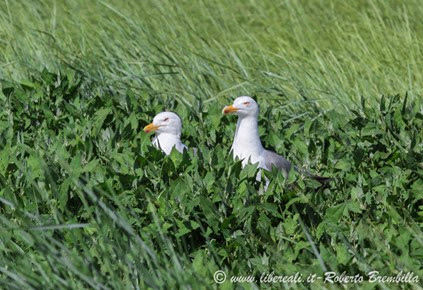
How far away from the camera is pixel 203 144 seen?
19.3 feet

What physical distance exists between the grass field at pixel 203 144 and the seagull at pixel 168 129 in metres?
0.12

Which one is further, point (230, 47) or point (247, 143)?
point (230, 47)

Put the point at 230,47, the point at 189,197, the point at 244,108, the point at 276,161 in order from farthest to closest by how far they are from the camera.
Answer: the point at 230,47, the point at 244,108, the point at 276,161, the point at 189,197

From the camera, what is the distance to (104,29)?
26.7ft

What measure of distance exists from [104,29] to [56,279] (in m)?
4.58

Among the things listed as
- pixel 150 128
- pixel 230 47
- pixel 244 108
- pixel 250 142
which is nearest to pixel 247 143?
pixel 250 142

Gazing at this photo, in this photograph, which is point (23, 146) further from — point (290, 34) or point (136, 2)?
point (136, 2)

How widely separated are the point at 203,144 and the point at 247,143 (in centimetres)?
36

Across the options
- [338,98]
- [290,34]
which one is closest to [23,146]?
[338,98]

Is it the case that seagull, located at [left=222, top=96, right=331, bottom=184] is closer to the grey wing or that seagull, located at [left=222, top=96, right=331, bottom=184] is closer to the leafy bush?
the grey wing

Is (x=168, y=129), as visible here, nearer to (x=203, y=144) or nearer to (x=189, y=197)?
(x=203, y=144)

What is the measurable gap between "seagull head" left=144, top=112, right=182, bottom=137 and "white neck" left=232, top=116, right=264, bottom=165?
40cm

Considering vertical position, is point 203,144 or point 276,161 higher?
point 203,144

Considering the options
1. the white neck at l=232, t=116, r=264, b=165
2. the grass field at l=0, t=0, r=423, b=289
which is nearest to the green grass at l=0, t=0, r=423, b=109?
the grass field at l=0, t=0, r=423, b=289
